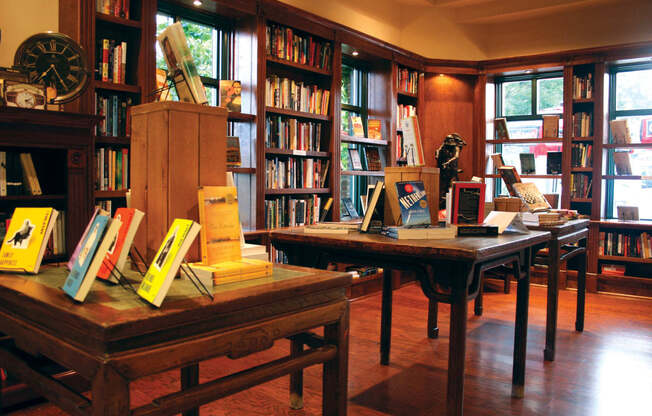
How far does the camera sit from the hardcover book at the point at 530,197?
139 inches

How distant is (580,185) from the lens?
5879 millimetres

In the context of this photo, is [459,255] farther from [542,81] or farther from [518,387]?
[542,81]

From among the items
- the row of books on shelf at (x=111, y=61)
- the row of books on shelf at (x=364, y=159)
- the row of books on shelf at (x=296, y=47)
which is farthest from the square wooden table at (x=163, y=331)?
the row of books on shelf at (x=364, y=159)

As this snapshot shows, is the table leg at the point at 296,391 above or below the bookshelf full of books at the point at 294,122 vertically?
below

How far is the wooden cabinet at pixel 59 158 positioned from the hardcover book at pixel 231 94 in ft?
5.06

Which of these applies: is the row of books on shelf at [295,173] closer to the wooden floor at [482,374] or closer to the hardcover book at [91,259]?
the wooden floor at [482,374]

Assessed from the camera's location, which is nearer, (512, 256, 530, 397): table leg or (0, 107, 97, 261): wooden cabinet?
(0, 107, 97, 261): wooden cabinet

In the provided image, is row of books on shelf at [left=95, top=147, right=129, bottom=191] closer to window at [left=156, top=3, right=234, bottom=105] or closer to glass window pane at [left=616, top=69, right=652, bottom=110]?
window at [left=156, top=3, right=234, bottom=105]

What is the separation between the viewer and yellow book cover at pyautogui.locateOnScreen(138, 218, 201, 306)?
106 centimetres

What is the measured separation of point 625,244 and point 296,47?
4.04 m

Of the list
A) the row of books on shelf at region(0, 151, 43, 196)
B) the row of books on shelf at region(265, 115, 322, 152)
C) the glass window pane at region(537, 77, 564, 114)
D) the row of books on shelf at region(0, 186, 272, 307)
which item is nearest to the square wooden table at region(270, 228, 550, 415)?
the row of books on shelf at region(0, 186, 272, 307)

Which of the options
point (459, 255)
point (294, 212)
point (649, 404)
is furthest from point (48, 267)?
point (294, 212)

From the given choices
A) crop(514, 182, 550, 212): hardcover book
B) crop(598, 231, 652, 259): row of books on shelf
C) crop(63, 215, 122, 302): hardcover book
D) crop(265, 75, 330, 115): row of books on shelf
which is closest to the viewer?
crop(63, 215, 122, 302): hardcover book

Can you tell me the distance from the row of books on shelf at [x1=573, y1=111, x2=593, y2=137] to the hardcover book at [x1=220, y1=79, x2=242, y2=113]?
397 cm
